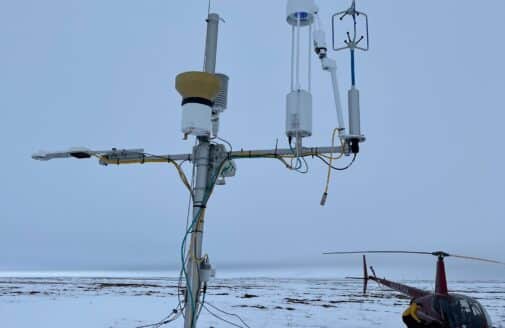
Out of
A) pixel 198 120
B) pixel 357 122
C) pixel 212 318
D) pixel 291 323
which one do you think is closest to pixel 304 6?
pixel 357 122

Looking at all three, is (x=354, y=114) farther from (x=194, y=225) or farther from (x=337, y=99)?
(x=194, y=225)

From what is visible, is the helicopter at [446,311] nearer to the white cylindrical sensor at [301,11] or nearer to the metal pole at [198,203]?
the metal pole at [198,203]

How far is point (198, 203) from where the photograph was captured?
6496 mm

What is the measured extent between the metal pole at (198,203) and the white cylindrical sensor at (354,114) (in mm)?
2516

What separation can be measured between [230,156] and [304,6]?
2.83m

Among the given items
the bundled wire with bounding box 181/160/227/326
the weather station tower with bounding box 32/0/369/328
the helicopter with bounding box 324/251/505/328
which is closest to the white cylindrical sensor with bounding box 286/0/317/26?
the weather station tower with bounding box 32/0/369/328

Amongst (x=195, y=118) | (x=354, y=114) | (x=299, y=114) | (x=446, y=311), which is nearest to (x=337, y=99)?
(x=354, y=114)

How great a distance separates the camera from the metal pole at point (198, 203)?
6.14 meters

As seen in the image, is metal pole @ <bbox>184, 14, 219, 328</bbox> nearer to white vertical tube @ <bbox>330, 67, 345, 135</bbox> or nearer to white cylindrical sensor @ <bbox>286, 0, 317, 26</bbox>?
white cylindrical sensor @ <bbox>286, 0, 317, 26</bbox>

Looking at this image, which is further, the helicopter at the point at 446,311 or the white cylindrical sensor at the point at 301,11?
the helicopter at the point at 446,311

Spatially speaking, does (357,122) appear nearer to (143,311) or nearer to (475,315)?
(475,315)

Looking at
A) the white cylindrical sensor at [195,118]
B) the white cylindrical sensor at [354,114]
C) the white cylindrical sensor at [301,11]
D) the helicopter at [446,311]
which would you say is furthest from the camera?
the helicopter at [446,311]

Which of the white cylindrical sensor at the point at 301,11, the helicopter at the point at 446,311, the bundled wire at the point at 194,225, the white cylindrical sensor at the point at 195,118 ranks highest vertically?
the white cylindrical sensor at the point at 301,11

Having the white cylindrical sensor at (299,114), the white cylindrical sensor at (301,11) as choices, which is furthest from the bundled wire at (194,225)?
the white cylindrical sensor at (301,11)
